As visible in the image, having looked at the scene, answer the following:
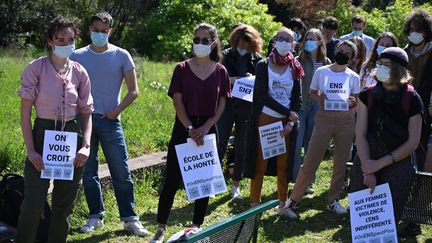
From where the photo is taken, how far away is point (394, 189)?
4.93 m

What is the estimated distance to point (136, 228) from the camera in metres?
6.33

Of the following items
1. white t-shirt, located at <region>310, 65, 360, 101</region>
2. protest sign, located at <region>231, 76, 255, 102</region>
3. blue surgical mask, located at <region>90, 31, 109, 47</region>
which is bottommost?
protest sign, located at <region>231, 76, 255, 102</region>

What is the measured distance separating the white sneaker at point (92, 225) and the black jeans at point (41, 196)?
3.79 feet

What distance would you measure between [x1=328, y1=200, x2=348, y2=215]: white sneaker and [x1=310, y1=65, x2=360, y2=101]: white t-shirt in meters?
1.22

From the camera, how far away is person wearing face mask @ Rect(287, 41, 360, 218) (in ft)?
22.7

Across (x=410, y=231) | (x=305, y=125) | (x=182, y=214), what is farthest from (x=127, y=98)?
(x=410, y=231)

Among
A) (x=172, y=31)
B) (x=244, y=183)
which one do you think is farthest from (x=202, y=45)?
(x=172, y=31)

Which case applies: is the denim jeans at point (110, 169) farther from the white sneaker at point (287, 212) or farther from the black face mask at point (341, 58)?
the black face mask at point (341, 58)

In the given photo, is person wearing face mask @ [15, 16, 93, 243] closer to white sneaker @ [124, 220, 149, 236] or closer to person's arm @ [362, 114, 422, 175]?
white sneaker @ [124, 220, 149, 236]

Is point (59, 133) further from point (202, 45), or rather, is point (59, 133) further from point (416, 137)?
point (416, 137)

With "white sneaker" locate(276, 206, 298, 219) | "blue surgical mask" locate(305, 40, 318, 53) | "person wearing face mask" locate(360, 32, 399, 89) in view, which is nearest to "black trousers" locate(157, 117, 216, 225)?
"white sneaker" locate(276, 206, 298, 219)

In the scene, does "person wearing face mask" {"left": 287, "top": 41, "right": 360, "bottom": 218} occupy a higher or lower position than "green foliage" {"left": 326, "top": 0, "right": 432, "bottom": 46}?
lower

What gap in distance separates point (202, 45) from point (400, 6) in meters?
14.2

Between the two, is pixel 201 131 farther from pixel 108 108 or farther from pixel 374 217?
pixel 374 217
